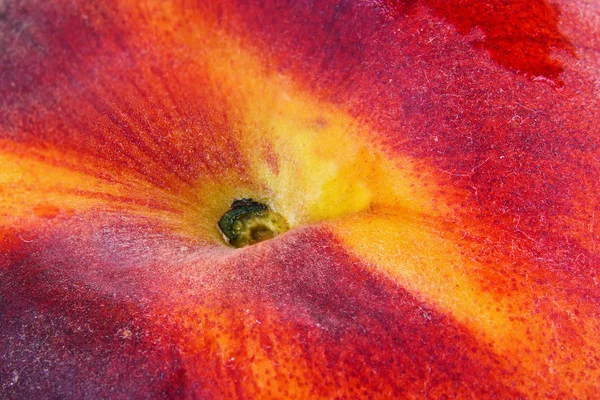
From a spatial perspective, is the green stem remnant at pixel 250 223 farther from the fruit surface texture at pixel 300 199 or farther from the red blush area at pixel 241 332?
the red blush area at pixel 241 332

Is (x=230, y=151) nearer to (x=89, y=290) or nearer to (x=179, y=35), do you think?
(x=179, y=35)

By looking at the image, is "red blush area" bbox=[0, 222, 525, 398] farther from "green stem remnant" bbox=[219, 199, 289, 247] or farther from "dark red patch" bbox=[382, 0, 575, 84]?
"dark red patch" bbox=[382, 0, 575, 84]

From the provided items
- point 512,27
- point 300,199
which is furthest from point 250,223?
point 512,27

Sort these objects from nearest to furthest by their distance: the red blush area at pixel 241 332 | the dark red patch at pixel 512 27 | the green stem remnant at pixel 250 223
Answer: the red blush area at pixel 241 332
the dark red patch at pixel 512 27
the green stem remnant at pixel 250 223

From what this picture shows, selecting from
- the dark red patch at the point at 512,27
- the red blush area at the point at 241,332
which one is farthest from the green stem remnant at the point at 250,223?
the dark red patch at the point at 512,27

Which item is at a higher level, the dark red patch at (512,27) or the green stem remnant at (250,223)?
the dark red patch at (512,27)

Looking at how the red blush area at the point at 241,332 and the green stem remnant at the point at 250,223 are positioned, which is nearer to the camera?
the red blush area at the point at 241,332

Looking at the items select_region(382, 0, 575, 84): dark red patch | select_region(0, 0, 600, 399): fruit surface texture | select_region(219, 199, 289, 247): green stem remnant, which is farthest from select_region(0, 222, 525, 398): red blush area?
select_region(382, 0, 575, 84): dark red patch

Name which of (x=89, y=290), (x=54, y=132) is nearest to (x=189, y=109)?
(x=54, y=132)
